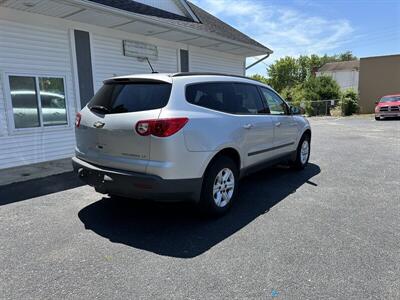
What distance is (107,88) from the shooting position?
4.20 m

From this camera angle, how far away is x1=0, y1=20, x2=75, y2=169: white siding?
691cm

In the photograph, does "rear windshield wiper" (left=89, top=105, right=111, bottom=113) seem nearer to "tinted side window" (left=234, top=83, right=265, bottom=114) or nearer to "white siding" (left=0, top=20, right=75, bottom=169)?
"tinted side window" (left=234, top=83, right=265, bottom=114)

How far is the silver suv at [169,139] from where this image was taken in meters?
3.45

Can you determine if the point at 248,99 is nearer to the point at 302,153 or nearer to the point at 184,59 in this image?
the point at 302,153

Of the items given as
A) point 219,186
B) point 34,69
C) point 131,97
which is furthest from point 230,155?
point 34,69

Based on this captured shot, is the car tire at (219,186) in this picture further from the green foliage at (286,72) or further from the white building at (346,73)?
the green foliage at (286,72)

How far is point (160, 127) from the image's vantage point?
338 cm

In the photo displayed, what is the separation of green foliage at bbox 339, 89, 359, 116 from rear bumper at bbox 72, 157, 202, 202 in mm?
25902

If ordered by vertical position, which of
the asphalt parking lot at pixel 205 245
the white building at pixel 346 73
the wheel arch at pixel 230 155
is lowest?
the asphalt parking lot at pixel 205 245

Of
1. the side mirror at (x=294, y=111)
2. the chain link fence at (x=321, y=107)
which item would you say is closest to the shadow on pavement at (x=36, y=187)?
the side mirror at (x=294, y=111)

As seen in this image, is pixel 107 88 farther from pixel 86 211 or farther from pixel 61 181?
pixel 61 181

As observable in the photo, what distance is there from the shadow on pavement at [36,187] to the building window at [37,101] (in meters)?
2.07

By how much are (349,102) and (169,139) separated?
26.6 metres

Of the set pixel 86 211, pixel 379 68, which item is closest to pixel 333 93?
pixel 379 68
